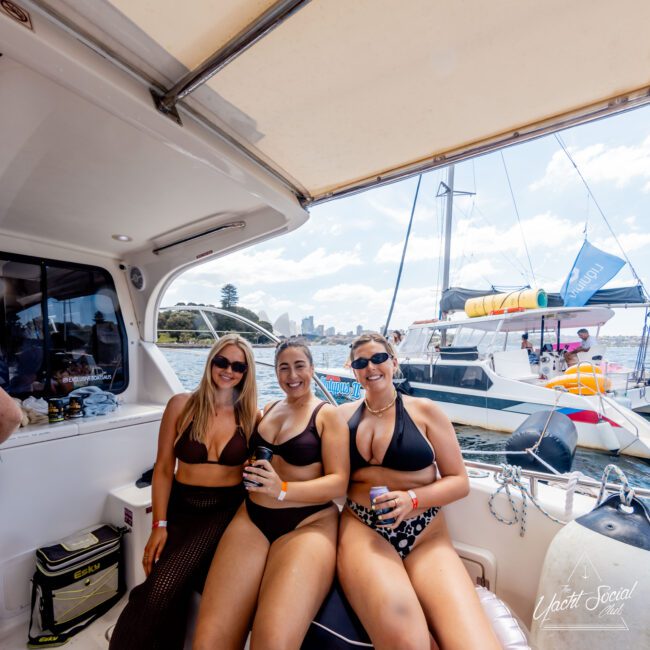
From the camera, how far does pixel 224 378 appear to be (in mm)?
1725

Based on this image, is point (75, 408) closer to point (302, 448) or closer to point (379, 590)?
point (302, 448)

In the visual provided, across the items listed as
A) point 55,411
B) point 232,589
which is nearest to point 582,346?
point 232,589

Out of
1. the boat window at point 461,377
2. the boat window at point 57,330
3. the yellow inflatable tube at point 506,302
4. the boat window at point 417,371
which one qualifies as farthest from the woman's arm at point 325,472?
the yellow inflatable tube at point 506,302

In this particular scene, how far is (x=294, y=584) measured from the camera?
115cm

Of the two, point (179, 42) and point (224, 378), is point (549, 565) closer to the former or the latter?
point (224, 378)

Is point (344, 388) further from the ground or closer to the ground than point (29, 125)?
closer to the ground

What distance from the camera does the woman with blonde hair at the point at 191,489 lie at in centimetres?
125

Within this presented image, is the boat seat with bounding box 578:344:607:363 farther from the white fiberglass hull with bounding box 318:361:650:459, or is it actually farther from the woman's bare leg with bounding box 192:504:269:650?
the woman's bare leg with bounding box 192:504:269:650

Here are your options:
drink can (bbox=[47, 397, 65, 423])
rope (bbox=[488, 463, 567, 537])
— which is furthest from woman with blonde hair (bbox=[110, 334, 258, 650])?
rope (bbox=[488, 463, 567, 537])

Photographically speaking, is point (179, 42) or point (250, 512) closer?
point (179, 42)

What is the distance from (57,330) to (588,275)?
403 inches

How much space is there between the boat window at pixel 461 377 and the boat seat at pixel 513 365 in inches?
21.4

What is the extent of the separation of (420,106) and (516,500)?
1.77 metres

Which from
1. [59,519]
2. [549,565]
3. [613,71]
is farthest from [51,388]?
[613,71]
